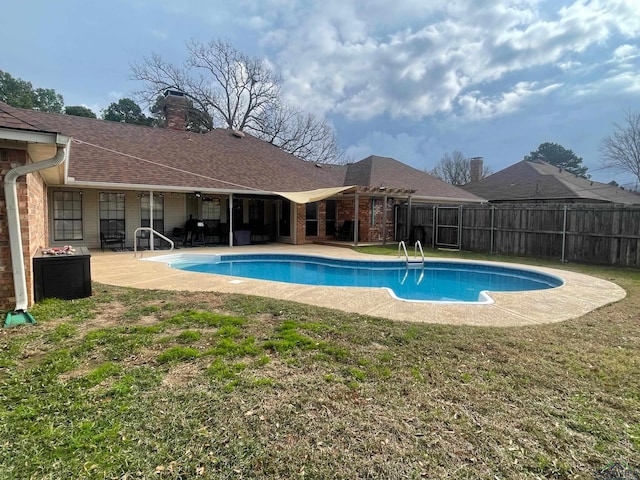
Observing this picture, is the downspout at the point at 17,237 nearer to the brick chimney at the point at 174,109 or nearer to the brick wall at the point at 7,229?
the brick wall at the point at 7,229

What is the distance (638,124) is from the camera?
34.2 meters

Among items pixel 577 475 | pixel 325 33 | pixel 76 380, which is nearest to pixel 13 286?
pixel 76 380

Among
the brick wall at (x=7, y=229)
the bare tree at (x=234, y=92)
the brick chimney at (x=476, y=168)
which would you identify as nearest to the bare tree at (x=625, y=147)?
the brick chimney at (x=476, y=168)

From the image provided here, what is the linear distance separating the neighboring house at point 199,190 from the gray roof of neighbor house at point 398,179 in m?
0.11

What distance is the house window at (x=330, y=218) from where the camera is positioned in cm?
1944

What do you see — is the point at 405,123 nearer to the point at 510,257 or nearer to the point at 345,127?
the point at 345,127

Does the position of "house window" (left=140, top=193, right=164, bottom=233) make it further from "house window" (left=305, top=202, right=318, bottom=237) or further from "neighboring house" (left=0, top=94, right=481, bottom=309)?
"house window" (left=305, top=202, right=318, bottom=237)

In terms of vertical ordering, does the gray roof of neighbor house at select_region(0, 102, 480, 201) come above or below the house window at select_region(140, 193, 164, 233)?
above

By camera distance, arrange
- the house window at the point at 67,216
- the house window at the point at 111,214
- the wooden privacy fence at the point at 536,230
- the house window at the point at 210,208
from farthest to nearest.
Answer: the house window at the point at 210,208 → the house window at the point at 111,214 → the house window at the point at 67,216 → the wooden privacy fence at the point at 536,230

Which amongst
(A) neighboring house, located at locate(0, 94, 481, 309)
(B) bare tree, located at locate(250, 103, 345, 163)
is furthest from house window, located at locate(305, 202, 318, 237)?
(B) bare tree, located at locate(250, 103, 345, 163)

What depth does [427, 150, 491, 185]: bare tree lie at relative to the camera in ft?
154

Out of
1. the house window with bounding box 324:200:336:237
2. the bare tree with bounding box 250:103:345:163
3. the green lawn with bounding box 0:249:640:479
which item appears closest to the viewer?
the green lawn with bounding box 0:249:640:479

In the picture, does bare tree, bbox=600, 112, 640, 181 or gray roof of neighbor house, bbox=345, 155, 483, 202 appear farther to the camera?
bare tree, bbox=600, 112, 640, 181

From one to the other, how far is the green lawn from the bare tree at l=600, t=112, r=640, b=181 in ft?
132
